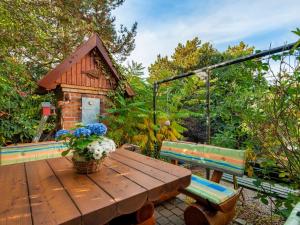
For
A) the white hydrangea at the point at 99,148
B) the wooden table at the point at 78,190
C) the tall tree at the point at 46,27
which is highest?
the tall tree at the point at 46,27

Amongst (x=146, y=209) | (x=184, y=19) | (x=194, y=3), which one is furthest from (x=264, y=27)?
(x=146, y=209)

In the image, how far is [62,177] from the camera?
1306 millimetres

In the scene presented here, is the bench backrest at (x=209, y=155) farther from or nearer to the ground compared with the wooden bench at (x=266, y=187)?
farther from the ground

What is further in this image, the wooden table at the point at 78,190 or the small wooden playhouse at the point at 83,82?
the small wooden playhouse at the point at 83,82

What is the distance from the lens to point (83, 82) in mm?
3303

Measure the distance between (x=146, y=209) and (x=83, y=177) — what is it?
71 cm

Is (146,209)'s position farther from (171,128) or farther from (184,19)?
(184,19)

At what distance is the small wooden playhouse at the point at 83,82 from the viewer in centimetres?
302

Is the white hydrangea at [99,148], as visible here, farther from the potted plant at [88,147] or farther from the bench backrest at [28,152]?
the bench backrest at [28,152]

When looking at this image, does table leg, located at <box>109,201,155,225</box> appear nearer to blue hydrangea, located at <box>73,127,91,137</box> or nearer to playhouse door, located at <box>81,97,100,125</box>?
blue hydrangea, located at <box>73,127,91,137</box>

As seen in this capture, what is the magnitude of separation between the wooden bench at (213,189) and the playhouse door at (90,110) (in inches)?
74.2

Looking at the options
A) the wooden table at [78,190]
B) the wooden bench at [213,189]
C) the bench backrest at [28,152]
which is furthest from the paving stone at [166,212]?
the bench backrest at [28,152]

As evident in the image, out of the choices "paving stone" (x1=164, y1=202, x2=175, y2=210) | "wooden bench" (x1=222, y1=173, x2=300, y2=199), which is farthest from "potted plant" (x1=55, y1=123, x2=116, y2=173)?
"wooden bench" (x1=222, y1=173, x2=300, y2=199)

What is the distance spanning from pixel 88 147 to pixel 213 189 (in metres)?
1.22
